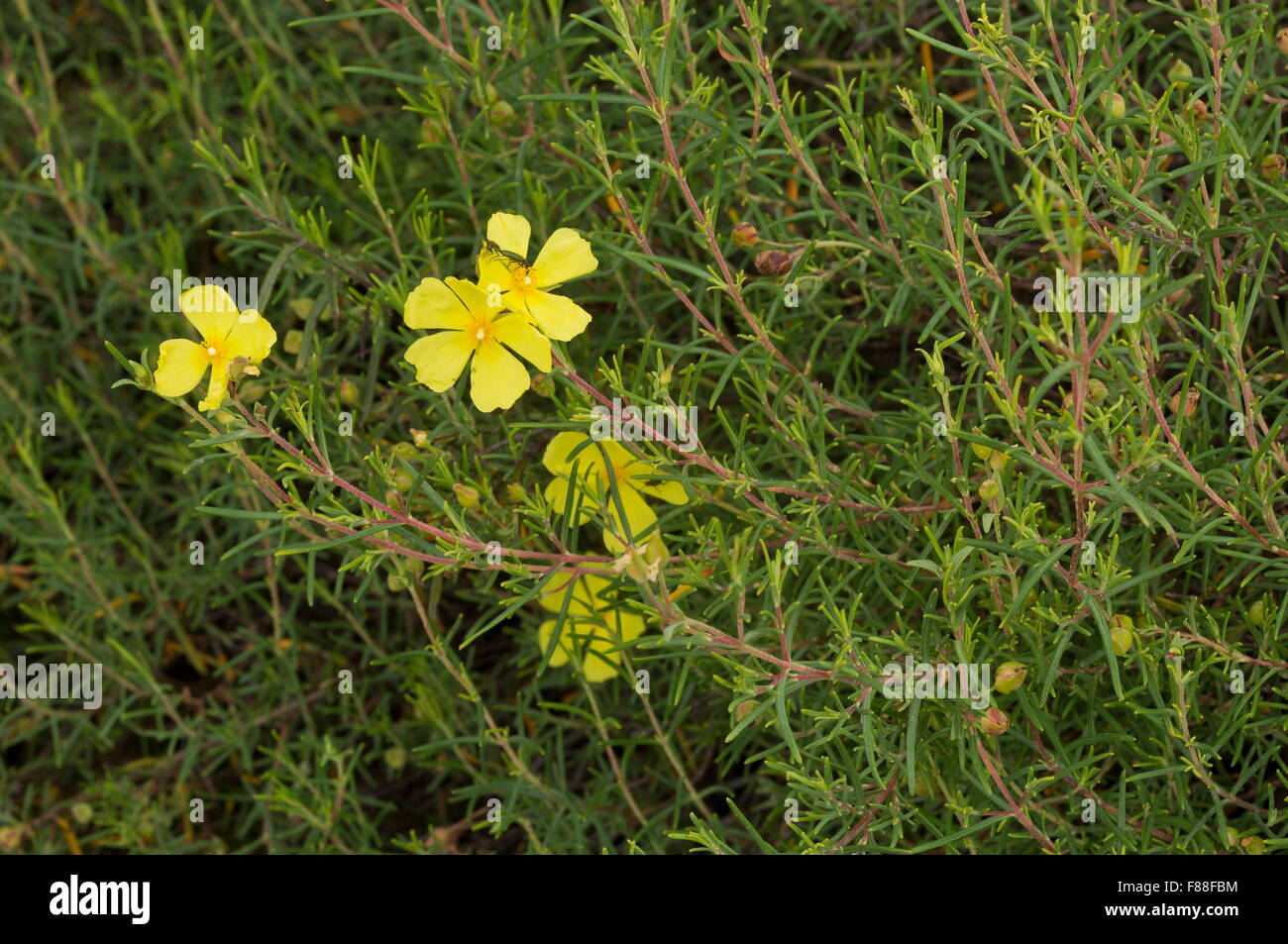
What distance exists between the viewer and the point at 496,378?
1.80 m

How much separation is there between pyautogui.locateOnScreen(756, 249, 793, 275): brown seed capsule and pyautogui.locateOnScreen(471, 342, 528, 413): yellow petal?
0.49 m

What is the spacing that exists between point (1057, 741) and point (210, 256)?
7.42 ft

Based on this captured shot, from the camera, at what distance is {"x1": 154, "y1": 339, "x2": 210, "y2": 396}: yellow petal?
5.84 feet

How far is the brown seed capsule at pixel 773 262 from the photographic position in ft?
6.65

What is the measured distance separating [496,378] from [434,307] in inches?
5.5

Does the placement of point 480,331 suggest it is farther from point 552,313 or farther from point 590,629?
point 590,629

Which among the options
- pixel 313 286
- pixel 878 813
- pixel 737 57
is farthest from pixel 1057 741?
pixel 313 286

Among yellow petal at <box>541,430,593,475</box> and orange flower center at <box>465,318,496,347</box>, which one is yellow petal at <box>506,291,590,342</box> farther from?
yellow petal at <box>541,430,593,475</box>

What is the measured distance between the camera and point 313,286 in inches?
92.7

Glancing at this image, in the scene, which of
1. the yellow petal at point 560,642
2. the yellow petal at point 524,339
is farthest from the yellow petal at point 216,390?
the yellow petal at point 560,642

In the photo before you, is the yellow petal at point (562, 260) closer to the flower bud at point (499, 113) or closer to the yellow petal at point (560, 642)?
the flower bud at point (499, 113)

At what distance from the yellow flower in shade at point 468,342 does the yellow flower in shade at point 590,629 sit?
0.43 meters

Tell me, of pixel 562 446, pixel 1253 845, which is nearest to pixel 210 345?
pixel 562 446

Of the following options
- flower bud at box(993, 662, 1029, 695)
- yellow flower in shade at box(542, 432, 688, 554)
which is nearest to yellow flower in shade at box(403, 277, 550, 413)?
yellow flower in shade at box(542, 432, 688, 554)
